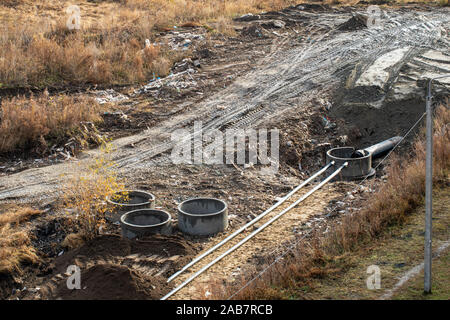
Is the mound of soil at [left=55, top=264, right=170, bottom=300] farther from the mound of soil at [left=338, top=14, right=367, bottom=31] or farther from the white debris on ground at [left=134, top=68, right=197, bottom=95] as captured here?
the mound of soil at [left=338, top=14, right=367, bottom=31]

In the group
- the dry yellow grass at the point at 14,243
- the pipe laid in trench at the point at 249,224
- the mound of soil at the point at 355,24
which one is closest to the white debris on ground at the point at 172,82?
the pipe laid in trench at the point at 249,224

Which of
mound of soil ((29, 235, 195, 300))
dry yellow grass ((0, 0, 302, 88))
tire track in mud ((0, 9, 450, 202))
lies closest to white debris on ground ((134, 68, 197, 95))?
dry yellow grass ((0, 0, 302, 88))

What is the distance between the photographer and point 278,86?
45.8 ft

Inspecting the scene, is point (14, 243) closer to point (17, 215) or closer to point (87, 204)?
point (17, 215)

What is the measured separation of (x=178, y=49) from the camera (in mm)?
17031

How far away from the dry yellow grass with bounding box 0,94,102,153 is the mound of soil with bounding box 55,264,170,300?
16.1 feet

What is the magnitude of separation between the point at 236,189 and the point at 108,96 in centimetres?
573

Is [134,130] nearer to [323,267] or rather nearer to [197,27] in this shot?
[323,267]

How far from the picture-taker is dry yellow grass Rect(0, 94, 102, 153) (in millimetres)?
10656

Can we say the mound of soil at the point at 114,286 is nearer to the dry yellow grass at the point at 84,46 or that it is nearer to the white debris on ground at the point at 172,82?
the white debris on ground at the point at 172,82

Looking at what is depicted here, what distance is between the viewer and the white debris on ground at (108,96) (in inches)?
522

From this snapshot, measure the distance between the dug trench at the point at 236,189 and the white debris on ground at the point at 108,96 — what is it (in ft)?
6.25

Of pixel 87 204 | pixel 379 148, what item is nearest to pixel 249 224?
pixel 87 204
